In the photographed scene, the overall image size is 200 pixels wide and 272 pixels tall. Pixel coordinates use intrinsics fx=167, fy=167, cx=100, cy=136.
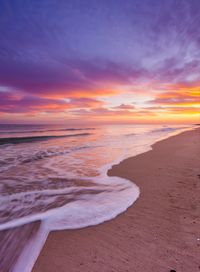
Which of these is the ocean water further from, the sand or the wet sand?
the sand

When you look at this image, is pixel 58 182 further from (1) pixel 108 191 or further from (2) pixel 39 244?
(2) pixel 39 244

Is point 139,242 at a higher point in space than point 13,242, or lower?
higher

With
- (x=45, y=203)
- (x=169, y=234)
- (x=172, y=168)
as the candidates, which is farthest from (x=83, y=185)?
(x=172, y=168)

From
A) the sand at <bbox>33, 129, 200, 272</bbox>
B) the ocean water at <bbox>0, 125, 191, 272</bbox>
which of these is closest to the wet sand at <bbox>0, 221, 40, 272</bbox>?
the ocean water at <bbox>0, 125, 191, 272</bbox>

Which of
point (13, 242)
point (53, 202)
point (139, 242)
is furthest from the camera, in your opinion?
point (53, 202)

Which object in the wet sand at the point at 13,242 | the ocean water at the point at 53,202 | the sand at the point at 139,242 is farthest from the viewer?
the ocean water at the point at 53,202

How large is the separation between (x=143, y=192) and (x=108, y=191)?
39.4 inches

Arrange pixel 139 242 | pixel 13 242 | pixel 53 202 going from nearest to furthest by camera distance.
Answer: pixel 139 242
pixel 13 242
pixel 53 202

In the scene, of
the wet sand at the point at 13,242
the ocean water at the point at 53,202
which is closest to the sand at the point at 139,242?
the ocean water at the point at 53,202

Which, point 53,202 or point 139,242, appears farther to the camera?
point 53,202

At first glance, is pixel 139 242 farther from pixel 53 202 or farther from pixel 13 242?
pixel 53 202

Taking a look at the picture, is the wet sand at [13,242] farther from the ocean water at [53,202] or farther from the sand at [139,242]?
the sand at [139,242]

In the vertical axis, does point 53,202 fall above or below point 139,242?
below

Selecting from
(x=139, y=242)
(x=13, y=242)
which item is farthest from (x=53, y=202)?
(x=139, y=242)
